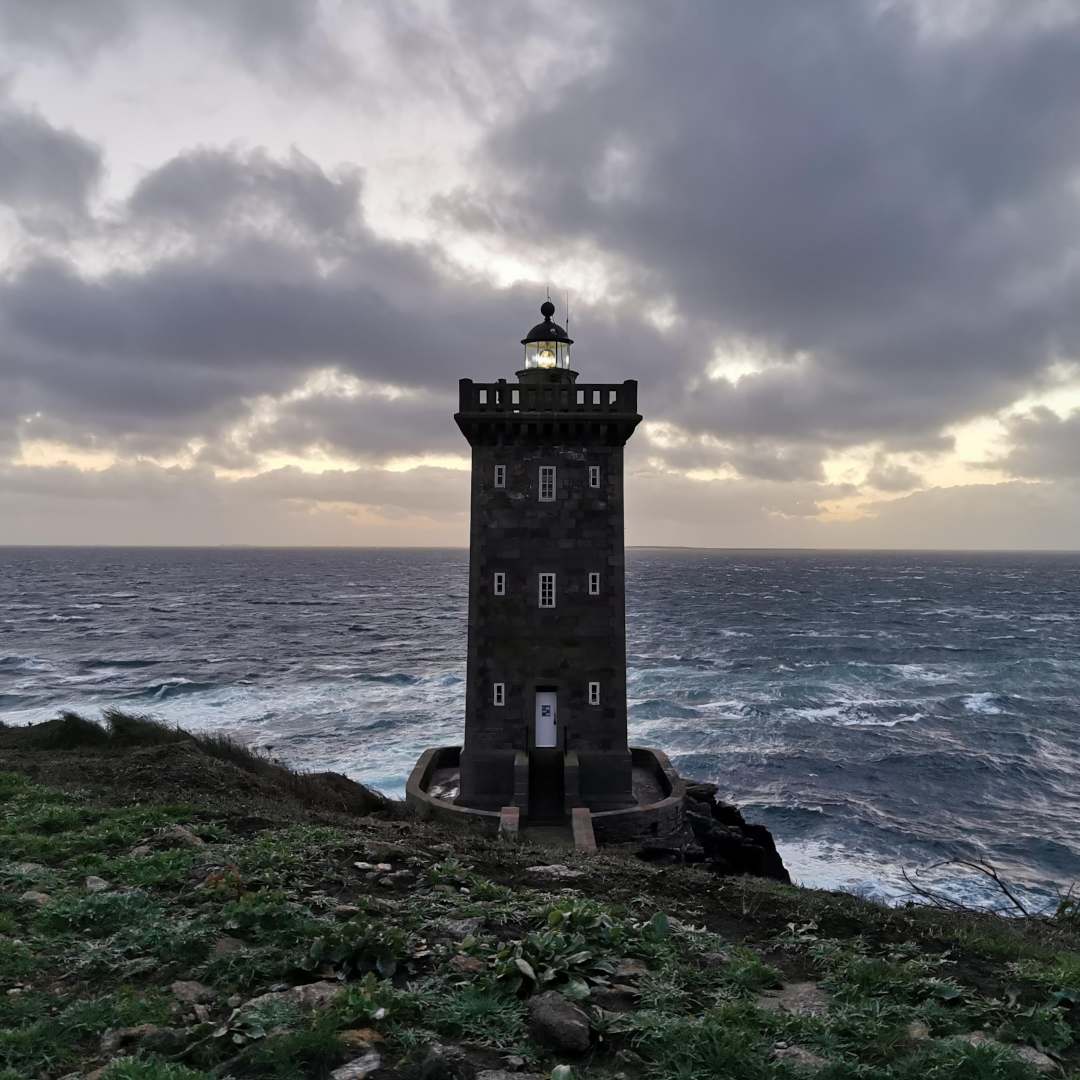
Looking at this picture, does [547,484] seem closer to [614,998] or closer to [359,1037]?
[614,998]

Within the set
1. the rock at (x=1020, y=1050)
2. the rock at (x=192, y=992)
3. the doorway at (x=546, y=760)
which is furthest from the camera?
the doorway at (x=546, y=760)

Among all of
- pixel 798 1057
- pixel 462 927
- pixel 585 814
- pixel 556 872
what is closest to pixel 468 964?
pixel 462 927

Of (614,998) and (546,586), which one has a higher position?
(546,586)

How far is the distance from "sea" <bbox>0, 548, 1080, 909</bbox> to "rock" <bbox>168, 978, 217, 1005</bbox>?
7.03 m

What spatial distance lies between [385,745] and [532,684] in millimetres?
17491

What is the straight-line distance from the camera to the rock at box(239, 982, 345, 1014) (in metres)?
6.03

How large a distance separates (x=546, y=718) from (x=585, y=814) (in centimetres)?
324

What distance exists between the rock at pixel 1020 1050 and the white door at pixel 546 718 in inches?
665

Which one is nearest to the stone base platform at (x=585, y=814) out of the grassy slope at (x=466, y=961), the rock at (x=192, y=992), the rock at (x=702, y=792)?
the rock at (x=702, y=792)

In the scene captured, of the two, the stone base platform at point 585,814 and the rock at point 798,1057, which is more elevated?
the rock at point 798,1057

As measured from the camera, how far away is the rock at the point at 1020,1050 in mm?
5500

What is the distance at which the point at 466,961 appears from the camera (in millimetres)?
6898

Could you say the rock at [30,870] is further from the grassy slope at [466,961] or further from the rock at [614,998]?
the rock at [614,998]

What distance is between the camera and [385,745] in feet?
122
